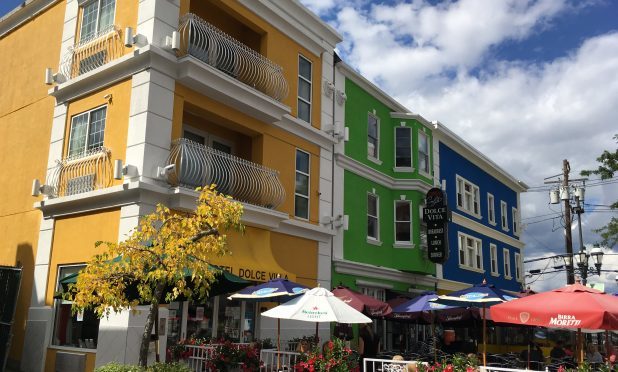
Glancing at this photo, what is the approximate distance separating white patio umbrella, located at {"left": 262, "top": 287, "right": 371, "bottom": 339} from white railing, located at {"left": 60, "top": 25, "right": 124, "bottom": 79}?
7.70m

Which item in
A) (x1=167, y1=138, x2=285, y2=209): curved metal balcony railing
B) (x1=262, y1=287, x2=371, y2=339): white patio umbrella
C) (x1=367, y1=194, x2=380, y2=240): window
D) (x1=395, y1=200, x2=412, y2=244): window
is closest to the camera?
(x1=262, y1=287, x2=371, y2=339): white patio umbrella

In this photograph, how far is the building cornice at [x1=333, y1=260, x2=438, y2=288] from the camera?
774 inches

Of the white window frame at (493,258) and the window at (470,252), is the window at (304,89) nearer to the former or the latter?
the window at (470,252)

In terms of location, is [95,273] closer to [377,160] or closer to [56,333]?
[56,333]

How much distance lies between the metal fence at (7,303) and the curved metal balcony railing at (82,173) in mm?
2242

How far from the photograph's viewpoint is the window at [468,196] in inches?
1165

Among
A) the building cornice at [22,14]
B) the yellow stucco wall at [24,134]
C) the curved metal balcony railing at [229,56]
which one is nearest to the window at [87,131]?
the yellow stucco wall at [24,134]

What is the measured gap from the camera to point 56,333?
13906 mm

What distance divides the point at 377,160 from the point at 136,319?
1305 centimetres

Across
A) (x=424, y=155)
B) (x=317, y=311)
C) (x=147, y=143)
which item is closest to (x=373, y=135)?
(x=424, y=155)

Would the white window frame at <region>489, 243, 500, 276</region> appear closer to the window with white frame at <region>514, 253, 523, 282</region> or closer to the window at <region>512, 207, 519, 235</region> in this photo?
the window with white frame at <region>514, 253, 523, 282</region>

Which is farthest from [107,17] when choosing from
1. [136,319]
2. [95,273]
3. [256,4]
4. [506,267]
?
[506,267]

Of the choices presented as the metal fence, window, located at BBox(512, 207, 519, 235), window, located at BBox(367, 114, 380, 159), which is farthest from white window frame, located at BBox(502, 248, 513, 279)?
the metal fence

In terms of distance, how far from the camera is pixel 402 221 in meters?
23.9
